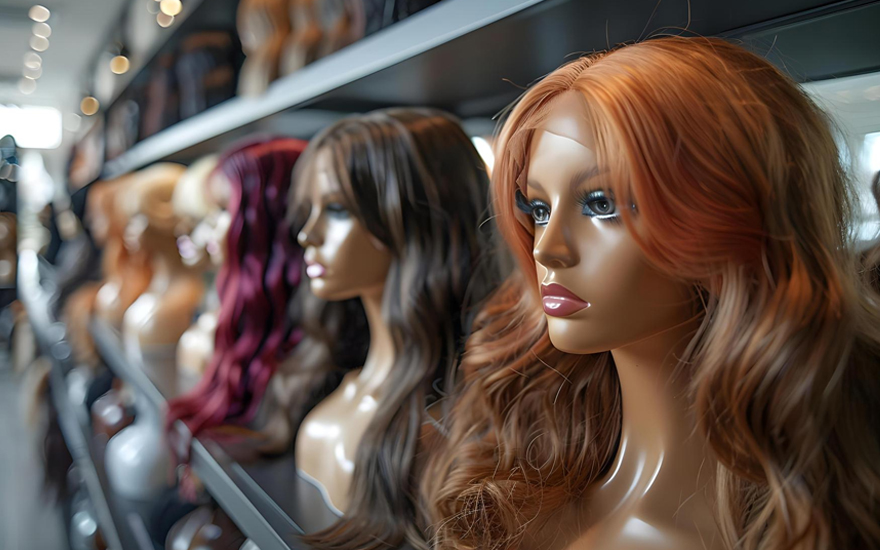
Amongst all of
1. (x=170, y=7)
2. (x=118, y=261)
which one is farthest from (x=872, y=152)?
(x=118, y=261)

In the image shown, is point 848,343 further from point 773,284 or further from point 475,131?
point 475,131

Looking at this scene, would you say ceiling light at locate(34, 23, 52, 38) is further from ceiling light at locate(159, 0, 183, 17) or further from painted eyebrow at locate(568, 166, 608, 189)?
painted eyebrow at locate(568, 166, 608, 189)

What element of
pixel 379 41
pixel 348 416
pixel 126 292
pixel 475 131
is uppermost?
pixel 379 41

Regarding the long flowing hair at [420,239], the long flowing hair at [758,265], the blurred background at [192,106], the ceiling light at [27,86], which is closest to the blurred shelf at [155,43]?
the blurred background at [192,106]

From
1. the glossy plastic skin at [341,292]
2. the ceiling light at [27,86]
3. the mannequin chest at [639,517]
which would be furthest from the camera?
the ceiling light at [27,86]

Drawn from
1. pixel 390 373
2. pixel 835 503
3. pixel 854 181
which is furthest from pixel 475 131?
pixel 835 503

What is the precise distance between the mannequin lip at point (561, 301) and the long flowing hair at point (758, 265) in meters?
0.06

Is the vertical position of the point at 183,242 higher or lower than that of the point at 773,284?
lower

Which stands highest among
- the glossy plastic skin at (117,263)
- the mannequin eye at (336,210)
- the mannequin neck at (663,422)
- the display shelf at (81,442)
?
the mannequin eye at (336,210)

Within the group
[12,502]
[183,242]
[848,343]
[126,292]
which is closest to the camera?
[848,343]

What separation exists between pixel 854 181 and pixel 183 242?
152 cm

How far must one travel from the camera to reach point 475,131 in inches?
38.1

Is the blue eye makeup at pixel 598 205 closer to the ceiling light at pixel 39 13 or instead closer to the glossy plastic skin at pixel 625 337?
the glossy plastic skin at pixel 625 337

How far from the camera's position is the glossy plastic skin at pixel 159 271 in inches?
67.4
